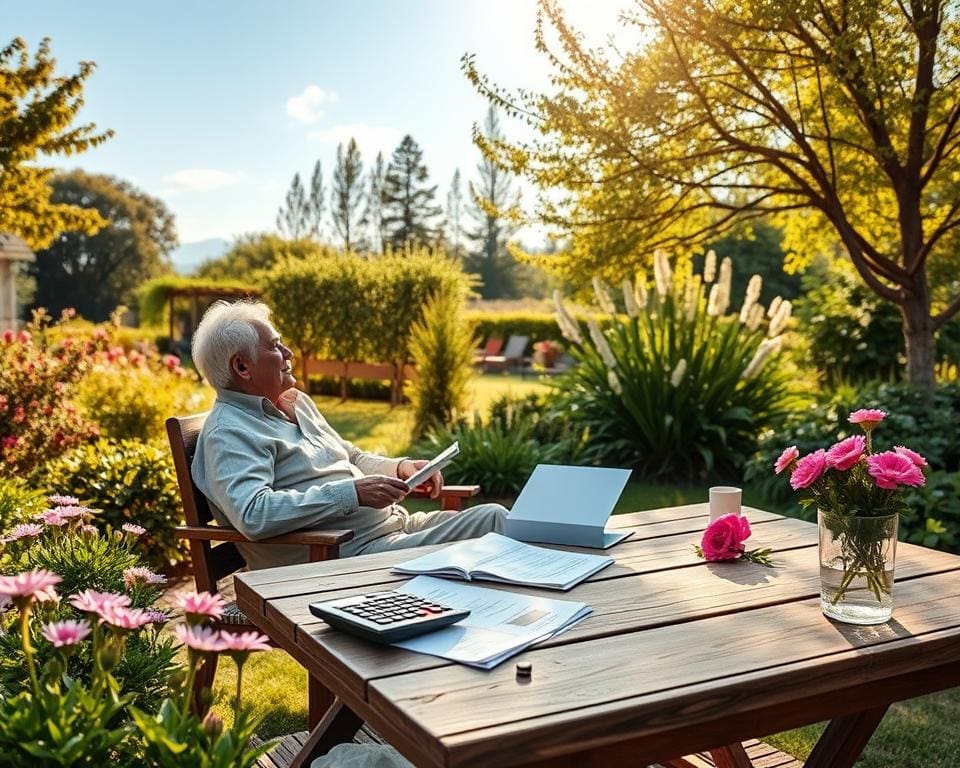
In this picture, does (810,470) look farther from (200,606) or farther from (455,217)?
(455,217)

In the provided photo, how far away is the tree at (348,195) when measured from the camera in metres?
52.1

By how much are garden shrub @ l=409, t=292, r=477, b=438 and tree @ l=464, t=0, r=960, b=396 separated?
3290 mm

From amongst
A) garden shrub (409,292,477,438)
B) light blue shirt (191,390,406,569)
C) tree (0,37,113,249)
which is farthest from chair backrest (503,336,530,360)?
light blue shirt (191,390,406,569)

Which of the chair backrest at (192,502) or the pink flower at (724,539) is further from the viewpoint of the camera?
the chair backrest at (192,502)

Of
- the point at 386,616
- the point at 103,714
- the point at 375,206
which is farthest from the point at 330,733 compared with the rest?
the point at 375,206

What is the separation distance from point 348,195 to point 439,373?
44.8 meters

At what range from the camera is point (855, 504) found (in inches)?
73.9

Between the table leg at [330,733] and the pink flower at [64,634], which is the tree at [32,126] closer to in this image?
the table leg at [330,733]

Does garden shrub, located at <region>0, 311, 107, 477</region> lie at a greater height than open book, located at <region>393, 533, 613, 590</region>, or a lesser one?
greater

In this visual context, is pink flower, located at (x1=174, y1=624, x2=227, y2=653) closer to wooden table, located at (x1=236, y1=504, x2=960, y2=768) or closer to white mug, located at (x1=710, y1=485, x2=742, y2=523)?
wooden table, located at (x1=236, y1=504, x2=960, y2=768)

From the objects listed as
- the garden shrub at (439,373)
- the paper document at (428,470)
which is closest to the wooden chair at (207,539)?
the paper document at (428,470)

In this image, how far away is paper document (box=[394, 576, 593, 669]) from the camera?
67.2 inches

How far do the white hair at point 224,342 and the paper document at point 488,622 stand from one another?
4.23 ft

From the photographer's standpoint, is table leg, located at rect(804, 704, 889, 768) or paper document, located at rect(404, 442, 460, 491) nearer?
table leg, located at rect(804, 704, 889, 768)
